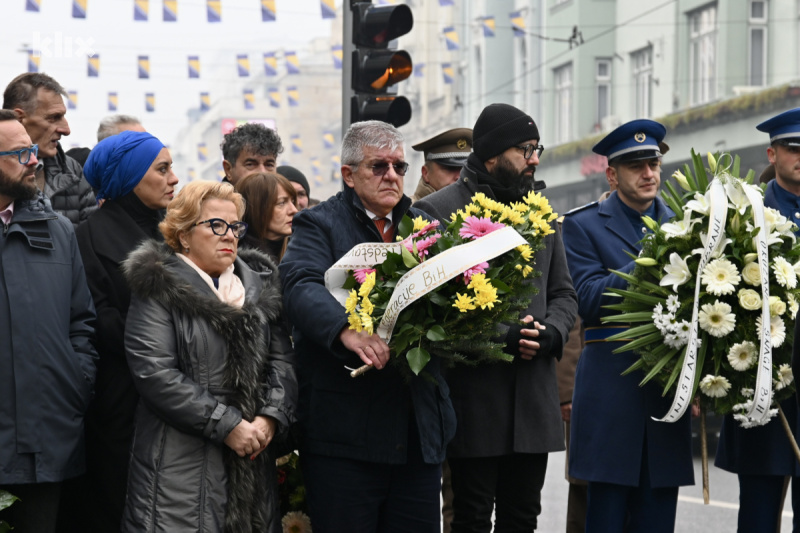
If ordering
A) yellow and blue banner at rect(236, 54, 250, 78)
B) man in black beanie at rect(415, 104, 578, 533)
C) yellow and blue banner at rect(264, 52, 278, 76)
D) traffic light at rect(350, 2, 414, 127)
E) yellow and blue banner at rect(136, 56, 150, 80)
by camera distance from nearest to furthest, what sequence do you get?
man in black beanie at rect(415, 104, 578, 533) → traffic light at rect(350, 2, 414, 127) → yellow and blue banner at rect(136, 56, 150, 80) → yellow and blue banner at rect(236, 54, 250, 78) → yellow and blue banner at rect(264, 52, 278, 76)

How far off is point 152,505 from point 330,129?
64.2m

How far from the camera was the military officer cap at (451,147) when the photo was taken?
23.1 ft

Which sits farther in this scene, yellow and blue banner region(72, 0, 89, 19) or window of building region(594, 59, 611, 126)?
window of building region(594, 59, 611, 126)

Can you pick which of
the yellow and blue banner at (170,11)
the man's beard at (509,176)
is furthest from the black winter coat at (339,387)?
the yellow and blue banner at (170,11)

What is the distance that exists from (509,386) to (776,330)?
1236mm

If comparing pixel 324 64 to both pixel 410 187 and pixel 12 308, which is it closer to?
pixel 410 187

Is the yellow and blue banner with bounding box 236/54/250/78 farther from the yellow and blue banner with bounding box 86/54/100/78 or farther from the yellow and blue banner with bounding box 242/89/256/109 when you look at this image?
the yellow and blue banner with bounding box 242/89/256/109

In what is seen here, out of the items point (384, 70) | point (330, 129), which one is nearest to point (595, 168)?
point (384, 70)

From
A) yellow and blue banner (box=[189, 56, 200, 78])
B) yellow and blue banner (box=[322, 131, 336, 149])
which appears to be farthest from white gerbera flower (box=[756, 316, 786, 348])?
yellow and blue banner (box=[322, 131, 336, 149])

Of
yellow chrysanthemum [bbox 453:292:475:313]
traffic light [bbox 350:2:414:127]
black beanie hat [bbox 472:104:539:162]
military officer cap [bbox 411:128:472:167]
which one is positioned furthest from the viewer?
traffic light [bbox 350:2:414:127]

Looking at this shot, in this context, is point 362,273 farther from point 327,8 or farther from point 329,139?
point 329,139

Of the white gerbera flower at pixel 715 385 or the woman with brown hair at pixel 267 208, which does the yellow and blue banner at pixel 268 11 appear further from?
the white gerbera flower at pixel 715 385

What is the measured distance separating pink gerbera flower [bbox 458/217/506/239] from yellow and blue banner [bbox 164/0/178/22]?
12422mm

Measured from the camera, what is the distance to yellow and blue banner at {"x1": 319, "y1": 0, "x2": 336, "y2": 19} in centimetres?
1622
